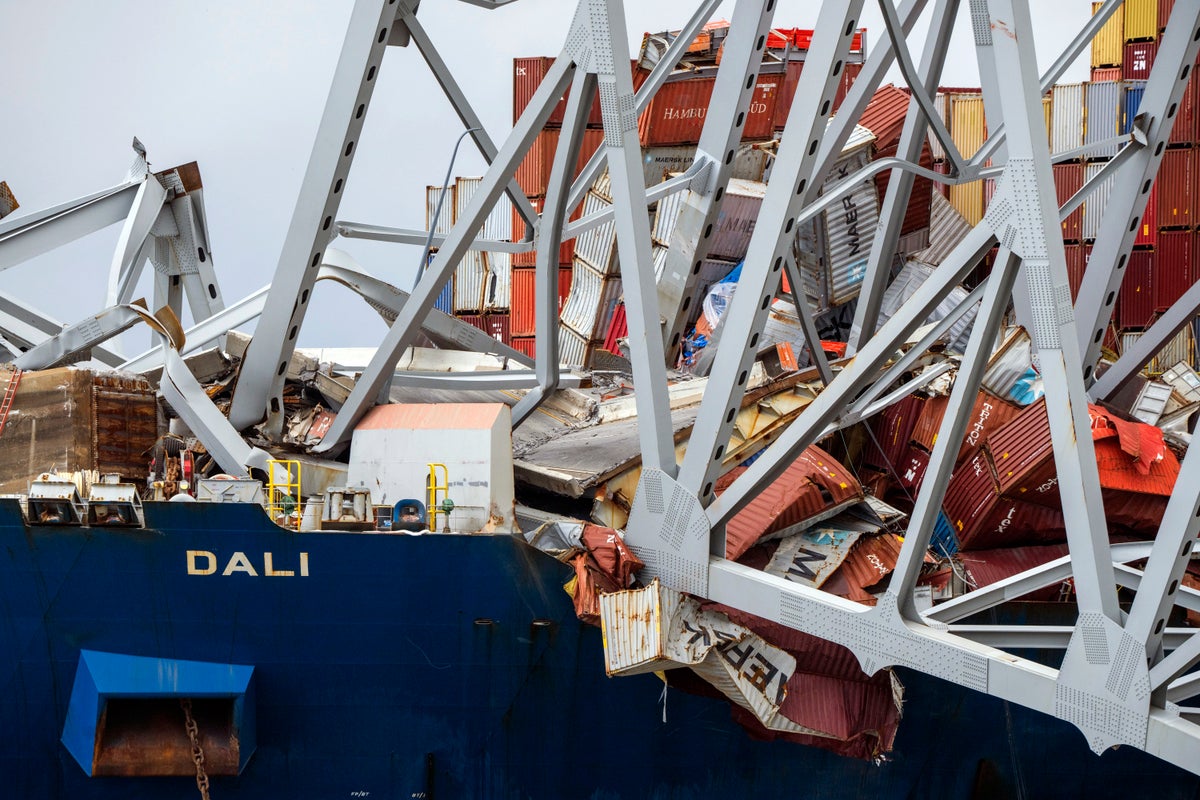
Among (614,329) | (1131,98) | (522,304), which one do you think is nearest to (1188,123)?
(1131,98)

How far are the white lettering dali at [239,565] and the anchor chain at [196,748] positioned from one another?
1798 millimetres

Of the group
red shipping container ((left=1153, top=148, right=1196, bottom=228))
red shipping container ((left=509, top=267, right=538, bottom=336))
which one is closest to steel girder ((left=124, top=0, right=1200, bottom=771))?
red shipping container ((left=1153, top=148, right=1196, bottom=228))

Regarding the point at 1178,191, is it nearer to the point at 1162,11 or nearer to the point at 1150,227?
the point at 1150,227

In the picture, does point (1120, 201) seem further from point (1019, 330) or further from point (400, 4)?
point (400, 4)

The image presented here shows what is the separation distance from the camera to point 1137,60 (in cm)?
3884

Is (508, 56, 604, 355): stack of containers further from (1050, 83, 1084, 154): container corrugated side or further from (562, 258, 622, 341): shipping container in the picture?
(1050, 83, 1084, 154): container corrugated side

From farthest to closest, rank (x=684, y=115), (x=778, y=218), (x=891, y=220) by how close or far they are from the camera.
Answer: (x=684, y=115)
(x=891, y=220)
(x=778, y=218)

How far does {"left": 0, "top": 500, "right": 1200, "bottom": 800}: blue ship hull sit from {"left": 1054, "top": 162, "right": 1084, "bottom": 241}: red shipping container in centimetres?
2122

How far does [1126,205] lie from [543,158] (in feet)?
59.9

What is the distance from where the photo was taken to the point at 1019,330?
939 inches

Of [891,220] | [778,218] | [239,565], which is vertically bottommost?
[239,565]

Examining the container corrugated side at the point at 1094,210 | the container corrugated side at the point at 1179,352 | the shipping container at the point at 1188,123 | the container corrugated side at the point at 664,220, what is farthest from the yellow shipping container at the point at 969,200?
the container corrugated side at the point at 664,220

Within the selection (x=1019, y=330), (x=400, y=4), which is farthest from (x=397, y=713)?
(x=1019, y=330)

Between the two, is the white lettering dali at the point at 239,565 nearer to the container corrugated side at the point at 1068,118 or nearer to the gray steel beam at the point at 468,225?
the gray steel beam at the point at 468,225
